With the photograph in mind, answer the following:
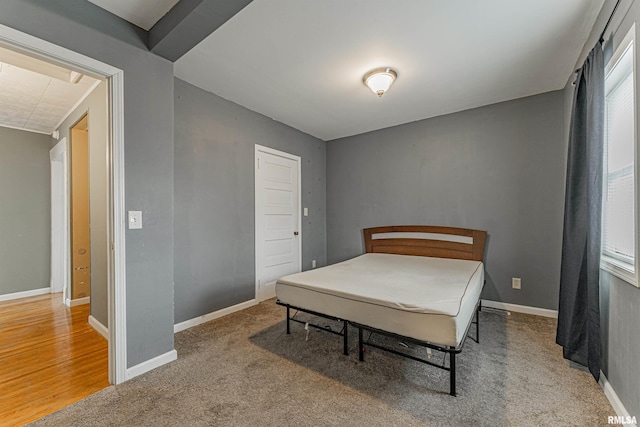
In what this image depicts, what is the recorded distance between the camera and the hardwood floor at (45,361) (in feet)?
5.63

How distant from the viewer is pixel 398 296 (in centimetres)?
194

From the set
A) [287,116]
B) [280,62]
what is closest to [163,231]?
[280,62]

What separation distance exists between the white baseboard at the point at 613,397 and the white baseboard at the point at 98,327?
385 centimetres

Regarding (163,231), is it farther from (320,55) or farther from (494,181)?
(494,181)

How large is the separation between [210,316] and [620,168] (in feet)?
12.1

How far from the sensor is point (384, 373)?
199 centimetres

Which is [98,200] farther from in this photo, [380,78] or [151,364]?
[380,78]

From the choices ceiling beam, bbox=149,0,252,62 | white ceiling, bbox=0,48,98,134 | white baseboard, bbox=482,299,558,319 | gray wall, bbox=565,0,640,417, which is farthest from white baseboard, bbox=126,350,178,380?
white baseboard, bbox=482,299,558,319

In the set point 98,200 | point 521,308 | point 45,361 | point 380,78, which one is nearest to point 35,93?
point 98,200

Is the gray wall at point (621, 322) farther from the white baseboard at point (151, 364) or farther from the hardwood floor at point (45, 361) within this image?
the hardwood floor at point (45, 361)

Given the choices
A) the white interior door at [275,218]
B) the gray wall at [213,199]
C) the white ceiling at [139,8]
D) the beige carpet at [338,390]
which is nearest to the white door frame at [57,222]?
the gray wall at [213,199]

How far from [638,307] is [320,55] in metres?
2.67

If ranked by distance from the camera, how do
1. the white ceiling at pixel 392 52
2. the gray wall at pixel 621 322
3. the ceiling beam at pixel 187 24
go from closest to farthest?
the gray wall at pixel 621 322 < the ceiling beam at pixel 187 24 < the white ceiling at pixel 392 52

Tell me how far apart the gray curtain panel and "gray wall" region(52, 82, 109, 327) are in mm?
4027
